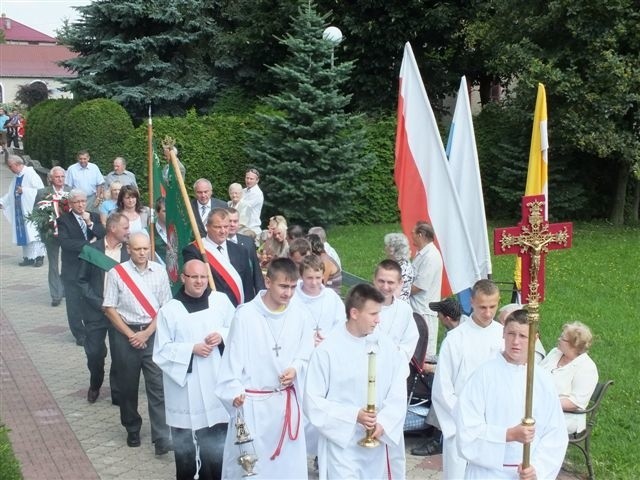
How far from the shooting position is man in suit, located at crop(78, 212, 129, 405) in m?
8.45

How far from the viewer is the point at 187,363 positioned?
21.5 feet

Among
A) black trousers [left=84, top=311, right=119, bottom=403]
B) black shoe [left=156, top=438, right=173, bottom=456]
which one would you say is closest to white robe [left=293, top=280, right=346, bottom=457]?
black shoe [left=156, top=438, right=173, bottom=456]

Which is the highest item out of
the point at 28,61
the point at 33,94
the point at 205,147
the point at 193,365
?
the point at 28,61

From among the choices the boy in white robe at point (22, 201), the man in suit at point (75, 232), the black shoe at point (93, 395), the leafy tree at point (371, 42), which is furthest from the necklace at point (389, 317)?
the leafy tree at point (371, 42)

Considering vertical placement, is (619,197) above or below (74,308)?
above

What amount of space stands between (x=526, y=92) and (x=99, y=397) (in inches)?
568

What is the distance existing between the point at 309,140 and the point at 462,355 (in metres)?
13.8

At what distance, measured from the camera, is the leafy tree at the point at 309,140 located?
64.8 feet

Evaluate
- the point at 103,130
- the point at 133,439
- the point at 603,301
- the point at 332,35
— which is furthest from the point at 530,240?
the point at 103,130

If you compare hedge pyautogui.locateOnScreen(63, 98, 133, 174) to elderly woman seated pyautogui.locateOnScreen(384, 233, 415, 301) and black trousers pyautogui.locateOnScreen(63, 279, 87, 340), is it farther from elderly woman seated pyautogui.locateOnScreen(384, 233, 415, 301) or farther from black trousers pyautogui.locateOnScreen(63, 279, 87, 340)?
elderly woman seated pyautogui.locateOnScreen(384, 233, 415, 301)

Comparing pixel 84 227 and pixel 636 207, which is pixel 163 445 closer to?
pixel 84 227

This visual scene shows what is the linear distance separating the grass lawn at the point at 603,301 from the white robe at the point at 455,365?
5.35 feet

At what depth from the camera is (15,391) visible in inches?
378

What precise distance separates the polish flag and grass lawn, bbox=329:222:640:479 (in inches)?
74.6
